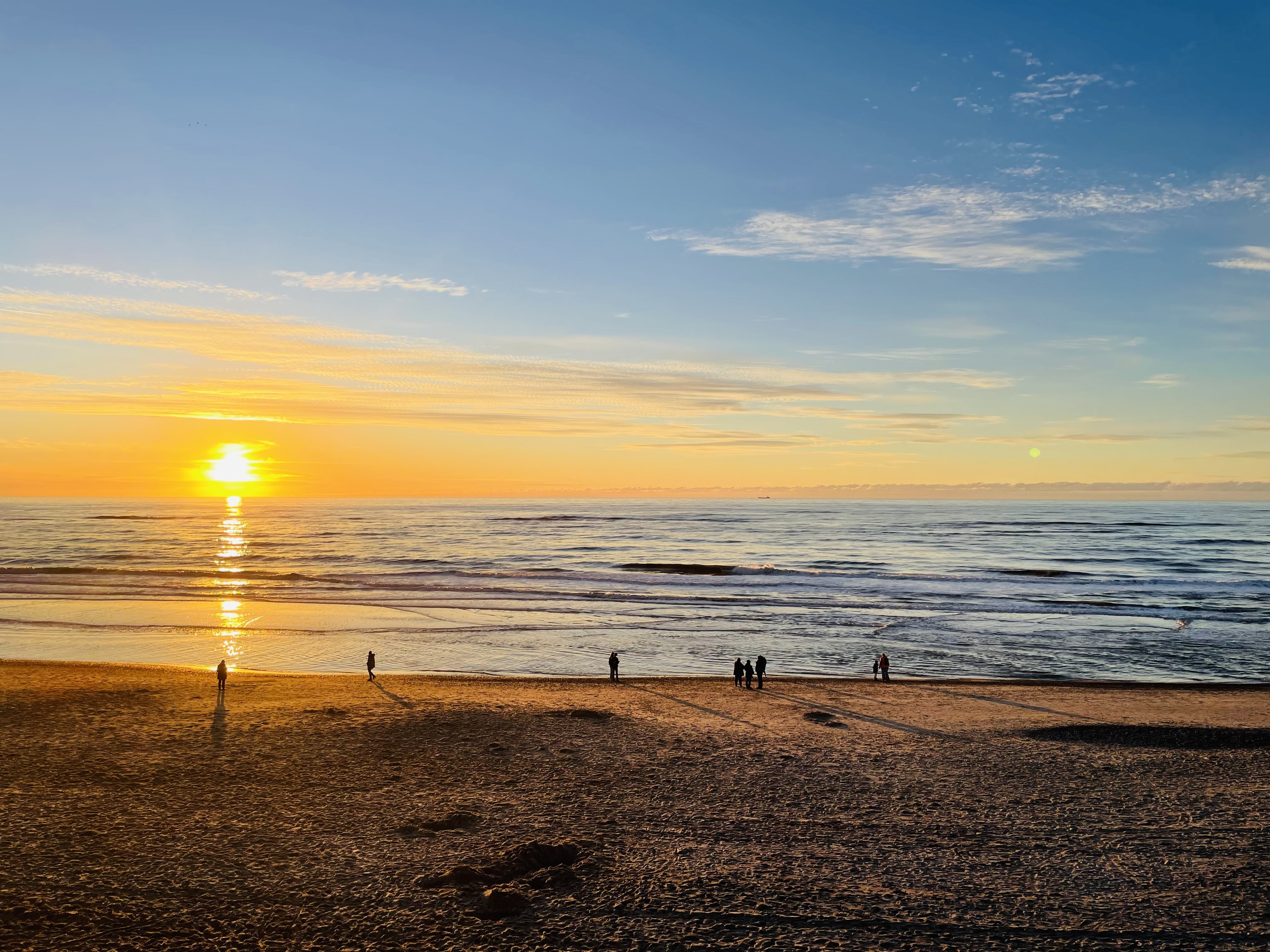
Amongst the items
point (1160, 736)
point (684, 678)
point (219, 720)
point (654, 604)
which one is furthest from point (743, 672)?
point (654, 604)

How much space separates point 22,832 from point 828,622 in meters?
38.2

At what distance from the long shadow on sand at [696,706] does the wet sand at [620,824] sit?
165 millimetres

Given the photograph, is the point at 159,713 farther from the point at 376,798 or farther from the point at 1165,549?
the point at 1165,549

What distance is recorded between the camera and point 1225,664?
1328 inches

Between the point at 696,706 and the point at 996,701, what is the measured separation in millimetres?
10220

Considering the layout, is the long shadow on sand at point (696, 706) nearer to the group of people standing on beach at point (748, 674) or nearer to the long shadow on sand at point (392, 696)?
the group of people standing on beach at point (748, 674)

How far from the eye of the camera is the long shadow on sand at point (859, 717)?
879 inches

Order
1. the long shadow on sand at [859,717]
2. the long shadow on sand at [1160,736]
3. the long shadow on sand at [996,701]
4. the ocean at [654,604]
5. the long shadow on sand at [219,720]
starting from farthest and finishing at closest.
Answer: the ocean at [654,604], the long shadow on sand at [996,701], the long shadow on sand at [859,717], the long shadow on sand at [1160,736], the long shadow on sand at [219,720]

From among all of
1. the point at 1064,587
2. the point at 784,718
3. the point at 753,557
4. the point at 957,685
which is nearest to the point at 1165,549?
the point at 1064,587

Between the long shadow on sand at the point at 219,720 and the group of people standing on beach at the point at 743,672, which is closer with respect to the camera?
Result: the long shadow on sand at the point at 219,720

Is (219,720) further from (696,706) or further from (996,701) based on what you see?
(996,701)

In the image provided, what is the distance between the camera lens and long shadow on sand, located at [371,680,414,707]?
24297 mm

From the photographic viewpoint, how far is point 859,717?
24172mm

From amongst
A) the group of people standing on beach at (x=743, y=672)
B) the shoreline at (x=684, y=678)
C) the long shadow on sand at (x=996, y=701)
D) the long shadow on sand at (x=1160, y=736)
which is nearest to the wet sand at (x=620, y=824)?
the long shadow on sand at (x=1160, y=736)
